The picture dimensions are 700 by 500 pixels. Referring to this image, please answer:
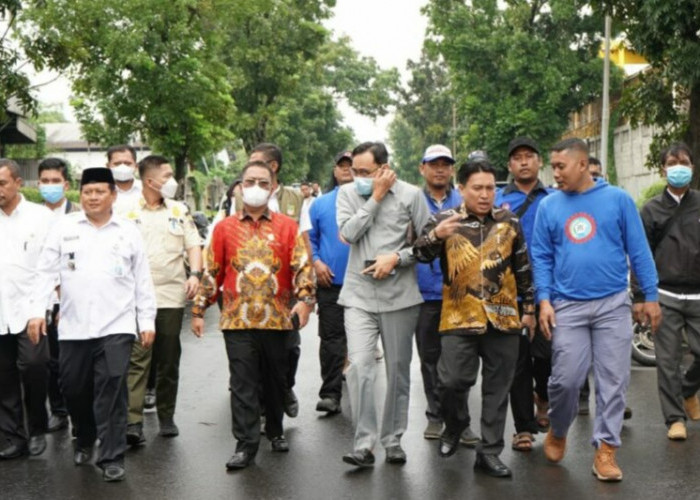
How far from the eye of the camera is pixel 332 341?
9508mm

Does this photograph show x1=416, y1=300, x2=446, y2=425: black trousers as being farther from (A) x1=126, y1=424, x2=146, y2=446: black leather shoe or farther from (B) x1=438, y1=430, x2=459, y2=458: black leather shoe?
(A) x1=126, y1=424, x2=146, y2=446: black leather shoe

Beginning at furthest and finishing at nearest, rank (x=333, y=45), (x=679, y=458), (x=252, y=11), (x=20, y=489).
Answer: (x=333, y=45), (x=252, y=11), (x=679, y=458), (x=20, y=489)

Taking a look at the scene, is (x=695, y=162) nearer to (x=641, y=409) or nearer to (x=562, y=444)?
(x=641, y=409)

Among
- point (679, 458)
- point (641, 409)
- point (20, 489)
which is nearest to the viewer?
point (20, 489)

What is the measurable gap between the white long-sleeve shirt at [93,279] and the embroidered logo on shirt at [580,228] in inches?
107

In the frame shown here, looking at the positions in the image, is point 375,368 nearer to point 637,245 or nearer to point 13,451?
point 637,245

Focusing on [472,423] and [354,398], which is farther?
[472,423]

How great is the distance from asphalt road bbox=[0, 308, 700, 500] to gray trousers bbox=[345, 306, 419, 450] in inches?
9.8

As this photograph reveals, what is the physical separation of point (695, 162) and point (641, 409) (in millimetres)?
7754

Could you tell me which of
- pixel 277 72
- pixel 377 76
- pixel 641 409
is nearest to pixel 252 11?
pixel 277 72

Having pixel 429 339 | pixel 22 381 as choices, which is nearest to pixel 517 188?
pixel 429 339

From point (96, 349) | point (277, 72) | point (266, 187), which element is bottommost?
point (96, 349)

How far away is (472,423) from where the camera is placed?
8750 millimetres

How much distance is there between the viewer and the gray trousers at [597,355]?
6.93 metres
